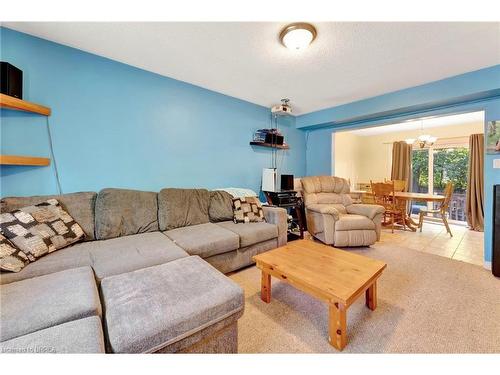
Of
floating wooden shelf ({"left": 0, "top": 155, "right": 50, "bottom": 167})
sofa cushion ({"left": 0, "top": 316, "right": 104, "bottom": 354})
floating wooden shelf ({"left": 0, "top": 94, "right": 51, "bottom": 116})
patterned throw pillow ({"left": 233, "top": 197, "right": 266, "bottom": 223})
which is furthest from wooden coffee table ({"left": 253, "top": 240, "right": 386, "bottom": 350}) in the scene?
floating wooden shelf ({"left": 0, "top": 94, "right": 51, "bottom": 116})

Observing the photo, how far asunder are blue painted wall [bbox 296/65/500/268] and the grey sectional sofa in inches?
105

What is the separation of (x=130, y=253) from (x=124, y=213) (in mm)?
603

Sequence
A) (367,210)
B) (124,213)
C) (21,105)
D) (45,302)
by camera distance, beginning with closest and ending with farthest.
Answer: (45,302)
(21,105)
(124,213)
(367,210)

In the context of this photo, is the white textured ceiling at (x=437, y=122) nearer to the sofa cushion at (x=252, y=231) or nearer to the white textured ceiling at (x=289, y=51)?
the white textured ceiling at (x=289, y=51)

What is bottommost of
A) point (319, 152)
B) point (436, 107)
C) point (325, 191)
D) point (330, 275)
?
point (330, 275)

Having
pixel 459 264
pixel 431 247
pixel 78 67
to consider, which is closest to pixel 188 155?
pixel 78 67

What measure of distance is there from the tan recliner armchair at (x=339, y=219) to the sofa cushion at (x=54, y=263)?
2.67 metres

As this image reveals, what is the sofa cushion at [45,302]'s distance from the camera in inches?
32.2

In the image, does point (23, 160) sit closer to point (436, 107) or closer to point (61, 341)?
point (61, 341)

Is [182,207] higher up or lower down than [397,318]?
higher up

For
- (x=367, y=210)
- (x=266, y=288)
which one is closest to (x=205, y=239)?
(x=266, y=288)

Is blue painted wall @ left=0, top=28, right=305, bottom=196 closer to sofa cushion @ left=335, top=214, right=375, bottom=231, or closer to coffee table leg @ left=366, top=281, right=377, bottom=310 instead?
sofa cushion @ left=335, top=214, right=375, bottom=231

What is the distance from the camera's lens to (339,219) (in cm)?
282

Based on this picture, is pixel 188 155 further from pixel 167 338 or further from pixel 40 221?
pixel 167 338
